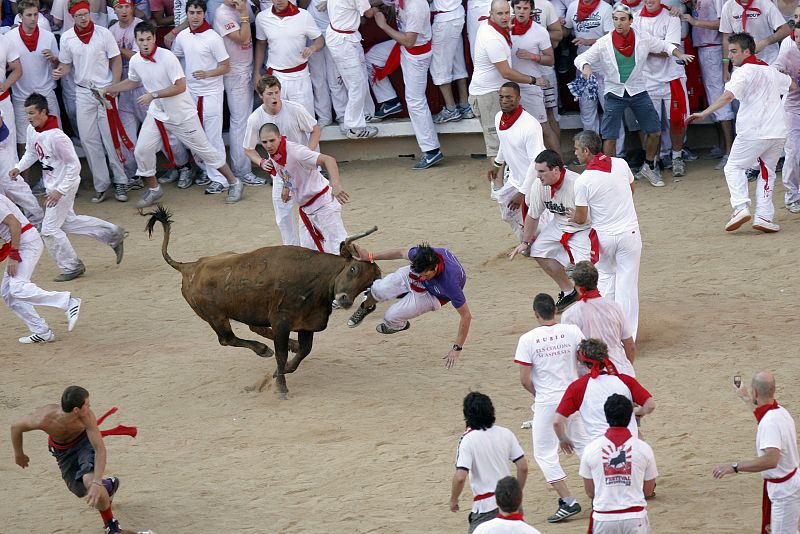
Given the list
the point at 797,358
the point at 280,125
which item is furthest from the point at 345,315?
the point at 797,358

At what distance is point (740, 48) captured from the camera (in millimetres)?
13539

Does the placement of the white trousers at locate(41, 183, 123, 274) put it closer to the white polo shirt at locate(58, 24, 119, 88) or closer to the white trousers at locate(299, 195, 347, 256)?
the white polo shirt at locate(58, 24, 119, 88)

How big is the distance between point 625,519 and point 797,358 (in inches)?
158

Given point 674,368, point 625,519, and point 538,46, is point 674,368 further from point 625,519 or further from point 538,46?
point 538,46

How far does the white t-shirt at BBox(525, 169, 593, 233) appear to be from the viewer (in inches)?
442

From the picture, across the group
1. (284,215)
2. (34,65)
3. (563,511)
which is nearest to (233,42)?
(34,65)

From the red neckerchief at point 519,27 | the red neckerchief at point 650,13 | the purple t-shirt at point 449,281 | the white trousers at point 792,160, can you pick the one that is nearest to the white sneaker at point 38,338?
the purple t-shirt at point 449,281

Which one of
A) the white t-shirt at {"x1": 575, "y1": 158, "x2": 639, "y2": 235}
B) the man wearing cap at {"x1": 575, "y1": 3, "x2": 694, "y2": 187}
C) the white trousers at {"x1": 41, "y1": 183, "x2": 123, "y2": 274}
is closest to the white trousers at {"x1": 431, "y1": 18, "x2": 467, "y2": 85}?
the man wearing cap at {"x1": 575, "y1": 3, "x2": 694, "y2": 187}

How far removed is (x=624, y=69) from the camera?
15.3 meters

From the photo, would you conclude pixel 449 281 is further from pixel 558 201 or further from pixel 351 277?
pixel 558 201

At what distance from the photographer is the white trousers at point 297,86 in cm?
1648

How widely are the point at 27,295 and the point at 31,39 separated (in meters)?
5.03

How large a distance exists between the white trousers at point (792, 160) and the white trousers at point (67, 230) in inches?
301

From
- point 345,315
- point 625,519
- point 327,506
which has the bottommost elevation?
point 345,315
